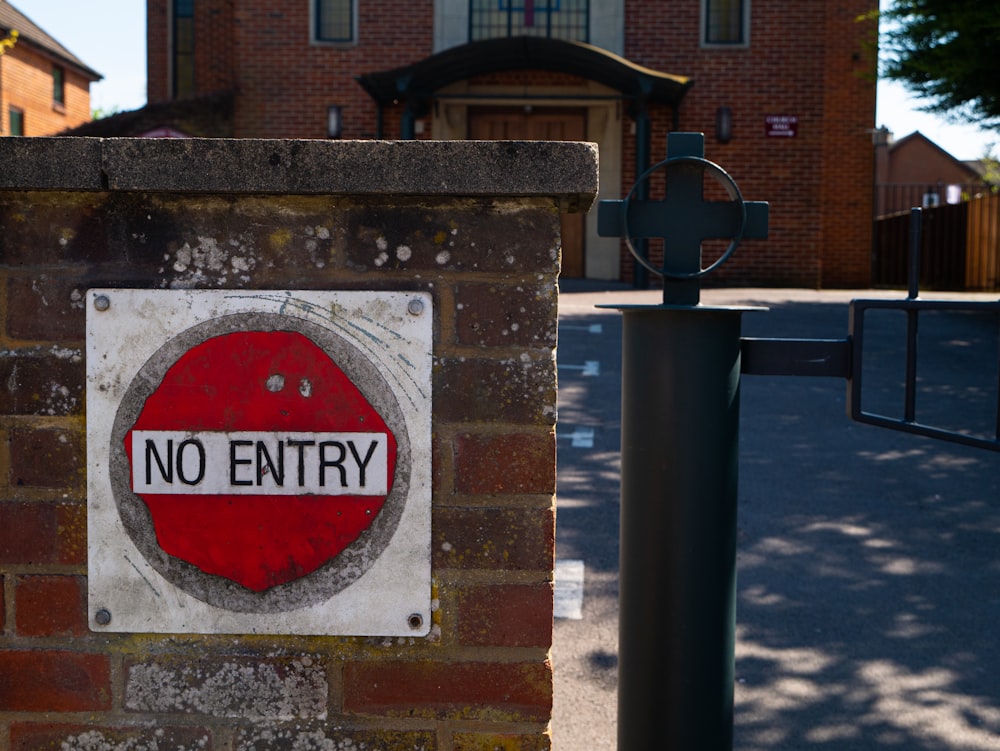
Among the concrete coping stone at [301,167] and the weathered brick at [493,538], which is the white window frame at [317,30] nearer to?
the concrete coping stone at [301,167]

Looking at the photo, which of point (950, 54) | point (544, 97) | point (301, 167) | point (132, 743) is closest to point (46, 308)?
point (301, 167)

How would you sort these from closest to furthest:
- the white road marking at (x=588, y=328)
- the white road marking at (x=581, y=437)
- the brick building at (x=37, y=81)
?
the white road marking at (x=581, y=437) < the white road marking at (x=588, y=328) < the brick building at (x=37, y=81)

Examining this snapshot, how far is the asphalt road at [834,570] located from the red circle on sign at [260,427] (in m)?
1.76

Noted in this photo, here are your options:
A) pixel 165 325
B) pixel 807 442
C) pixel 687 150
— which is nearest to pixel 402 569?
pixel 165 325

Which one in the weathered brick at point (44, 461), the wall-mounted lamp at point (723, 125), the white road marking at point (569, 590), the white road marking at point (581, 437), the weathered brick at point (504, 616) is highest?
the wall-mounted lamp at point (723, 125)

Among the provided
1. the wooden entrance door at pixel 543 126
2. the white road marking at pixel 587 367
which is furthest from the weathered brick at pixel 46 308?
the wooden entrance door at pixel 543 126

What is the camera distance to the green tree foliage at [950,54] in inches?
476

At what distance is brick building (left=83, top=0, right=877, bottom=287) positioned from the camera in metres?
17.8

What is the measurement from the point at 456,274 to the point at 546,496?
1.17 ft

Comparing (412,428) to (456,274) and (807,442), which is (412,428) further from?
(807,442)

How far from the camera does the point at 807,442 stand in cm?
696

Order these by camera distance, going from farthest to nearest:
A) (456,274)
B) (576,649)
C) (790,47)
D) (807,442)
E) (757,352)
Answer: (790,47)
(807,442)
(576,649)
(757,352)
(456,274)

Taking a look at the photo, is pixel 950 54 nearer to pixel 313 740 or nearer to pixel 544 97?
pixel 544 97

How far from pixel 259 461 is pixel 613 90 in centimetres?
1654
